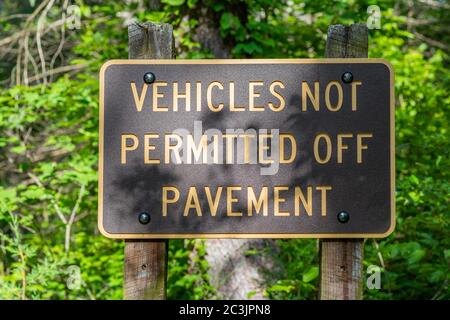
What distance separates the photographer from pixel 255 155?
285 cm

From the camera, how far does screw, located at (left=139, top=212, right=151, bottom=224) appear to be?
2.84m

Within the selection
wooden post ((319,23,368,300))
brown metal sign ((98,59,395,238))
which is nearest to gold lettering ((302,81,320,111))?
brown metal sign ((98,59,395,238))

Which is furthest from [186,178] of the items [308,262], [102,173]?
[308,262]

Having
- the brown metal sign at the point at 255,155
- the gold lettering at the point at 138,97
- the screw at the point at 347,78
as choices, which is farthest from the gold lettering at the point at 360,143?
the gold lettering at the point at 138,97

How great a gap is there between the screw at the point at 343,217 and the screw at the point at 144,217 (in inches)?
31.2

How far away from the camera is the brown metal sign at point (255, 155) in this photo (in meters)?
2.83

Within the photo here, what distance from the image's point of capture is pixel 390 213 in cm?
283

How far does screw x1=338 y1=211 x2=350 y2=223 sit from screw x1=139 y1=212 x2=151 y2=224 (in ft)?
2.60

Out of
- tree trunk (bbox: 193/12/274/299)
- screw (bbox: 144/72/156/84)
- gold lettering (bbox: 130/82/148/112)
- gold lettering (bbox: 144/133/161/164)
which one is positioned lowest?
tree trunk (bbox: 193/12/274/299)

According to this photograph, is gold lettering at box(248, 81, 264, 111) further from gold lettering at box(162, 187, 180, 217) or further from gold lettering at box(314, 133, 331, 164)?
gold lettering at box(162, 187, 180, 217)

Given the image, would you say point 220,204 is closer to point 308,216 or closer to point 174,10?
point 308,216

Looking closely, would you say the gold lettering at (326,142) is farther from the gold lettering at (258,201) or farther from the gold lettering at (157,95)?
the gold lettering at (157,95)
